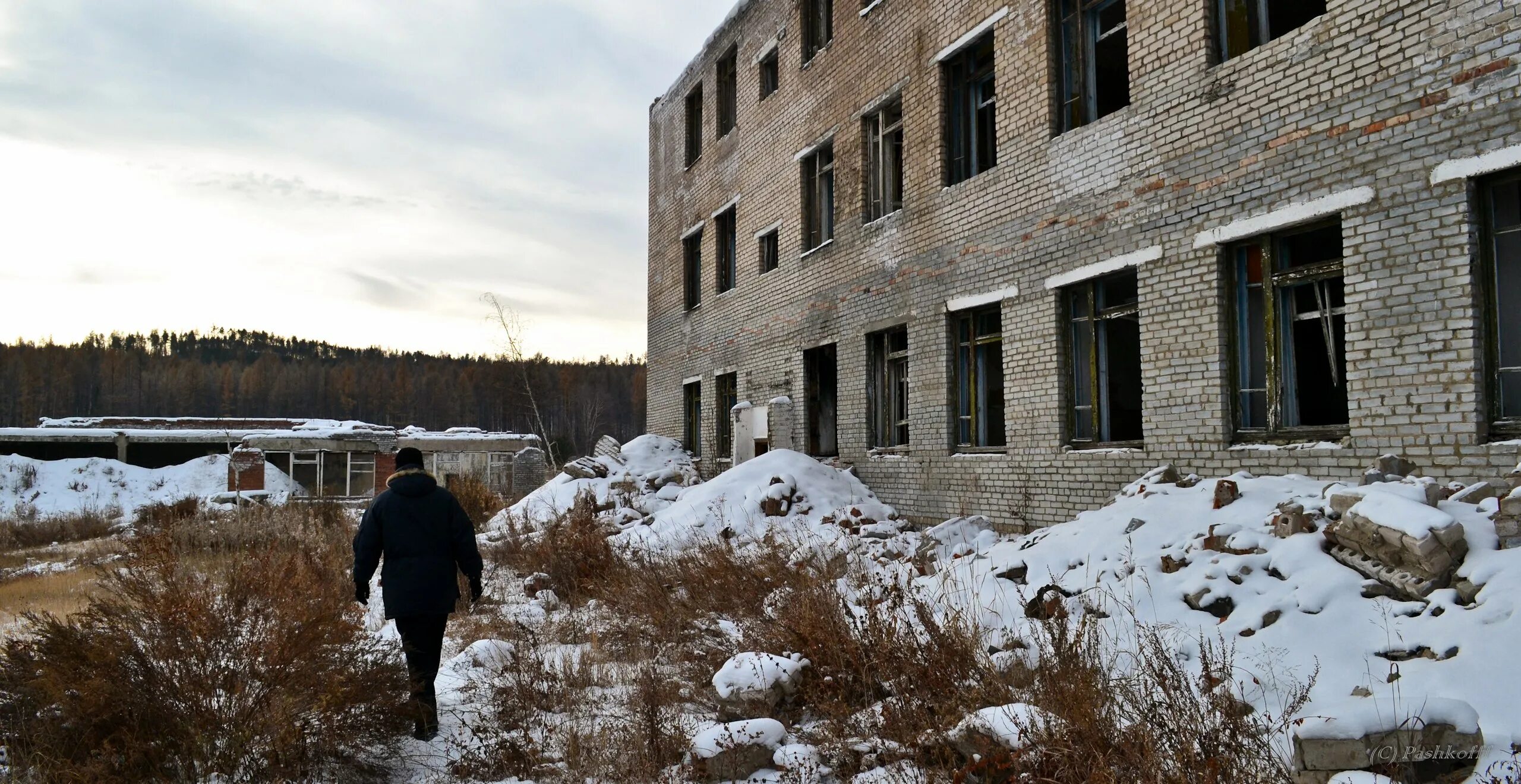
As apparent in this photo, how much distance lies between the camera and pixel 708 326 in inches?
758

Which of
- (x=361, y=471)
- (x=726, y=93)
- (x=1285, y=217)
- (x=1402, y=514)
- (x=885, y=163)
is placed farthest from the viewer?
(x=361, y=471)

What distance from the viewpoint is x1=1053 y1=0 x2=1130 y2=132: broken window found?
10.1 metres

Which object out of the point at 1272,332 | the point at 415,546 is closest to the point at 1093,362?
the point at 1272,332

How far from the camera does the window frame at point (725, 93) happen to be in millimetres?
19016

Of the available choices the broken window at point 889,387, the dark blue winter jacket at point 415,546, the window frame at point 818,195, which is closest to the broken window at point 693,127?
the window frame at point 818,195

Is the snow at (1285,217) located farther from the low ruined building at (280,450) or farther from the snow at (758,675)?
the low ruined building at (280,450)

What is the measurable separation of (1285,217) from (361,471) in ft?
112

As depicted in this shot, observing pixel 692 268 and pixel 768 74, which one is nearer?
pixel 768 74

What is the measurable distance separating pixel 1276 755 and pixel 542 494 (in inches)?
585

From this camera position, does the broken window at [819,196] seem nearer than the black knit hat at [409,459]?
No

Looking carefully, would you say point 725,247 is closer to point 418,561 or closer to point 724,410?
point 724,410

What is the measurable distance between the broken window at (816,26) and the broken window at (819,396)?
198 inches

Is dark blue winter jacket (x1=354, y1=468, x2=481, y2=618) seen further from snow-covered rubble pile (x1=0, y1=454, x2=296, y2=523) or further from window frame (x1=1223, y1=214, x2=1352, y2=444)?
snow-covered rubble pile (x1=0, y1=454, x2=296, y2=523)

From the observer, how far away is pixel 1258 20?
840cm
